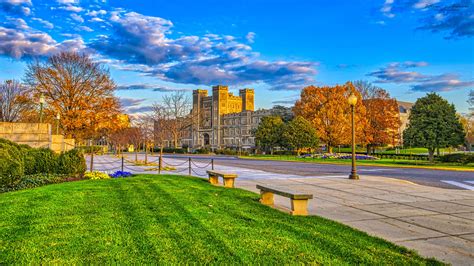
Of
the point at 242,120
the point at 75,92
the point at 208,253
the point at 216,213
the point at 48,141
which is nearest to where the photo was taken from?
the point at 208,253

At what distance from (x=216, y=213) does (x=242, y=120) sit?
13225 centimetres

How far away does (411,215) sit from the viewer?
8.66 meters

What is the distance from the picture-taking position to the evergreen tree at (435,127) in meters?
41.2

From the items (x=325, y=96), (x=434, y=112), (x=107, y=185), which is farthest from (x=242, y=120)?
(x=107, y=185)

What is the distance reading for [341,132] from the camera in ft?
188

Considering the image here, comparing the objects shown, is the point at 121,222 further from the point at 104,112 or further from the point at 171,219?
the point at 104,112

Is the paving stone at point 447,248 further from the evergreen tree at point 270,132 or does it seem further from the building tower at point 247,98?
the building tower at point 247,98

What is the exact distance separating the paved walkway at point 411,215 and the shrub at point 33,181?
335 inches

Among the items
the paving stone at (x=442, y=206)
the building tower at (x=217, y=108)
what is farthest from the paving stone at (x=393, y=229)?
the building tower at (x=217, y=108)

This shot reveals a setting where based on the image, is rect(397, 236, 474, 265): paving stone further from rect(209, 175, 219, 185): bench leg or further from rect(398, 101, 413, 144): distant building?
rect(398, 101, 413, 144): distant building

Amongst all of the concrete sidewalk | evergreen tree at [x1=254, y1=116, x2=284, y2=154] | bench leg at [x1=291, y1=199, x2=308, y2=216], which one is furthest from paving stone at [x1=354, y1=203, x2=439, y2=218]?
evergreen tree at [x1=254, y1=116, x2=284, y2=154]

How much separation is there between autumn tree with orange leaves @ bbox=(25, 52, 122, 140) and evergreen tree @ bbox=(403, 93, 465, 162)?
103ft

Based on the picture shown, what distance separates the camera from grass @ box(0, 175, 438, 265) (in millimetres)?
5066

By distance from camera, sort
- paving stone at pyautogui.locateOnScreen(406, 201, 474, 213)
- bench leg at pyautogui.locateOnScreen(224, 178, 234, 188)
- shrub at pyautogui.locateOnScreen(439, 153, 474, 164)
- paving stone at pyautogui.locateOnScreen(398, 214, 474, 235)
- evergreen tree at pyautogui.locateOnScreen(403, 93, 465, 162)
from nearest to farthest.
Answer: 1. paving stone at pyautogui.locateOnScreen(398, 214, 474, 235)
2. paving stone at pyautogui.locateOnScreen(406, 201, 474, 213)
3. bench leg at pyautogui.locateOnScreen(224, 178, 234, 188)
4. shrub at pyautogui.locateOnScreen(439, 153, 474, 164)
5. evergreen tree at pyautogui.locateOnScreen(403, 93, 465, 162)
